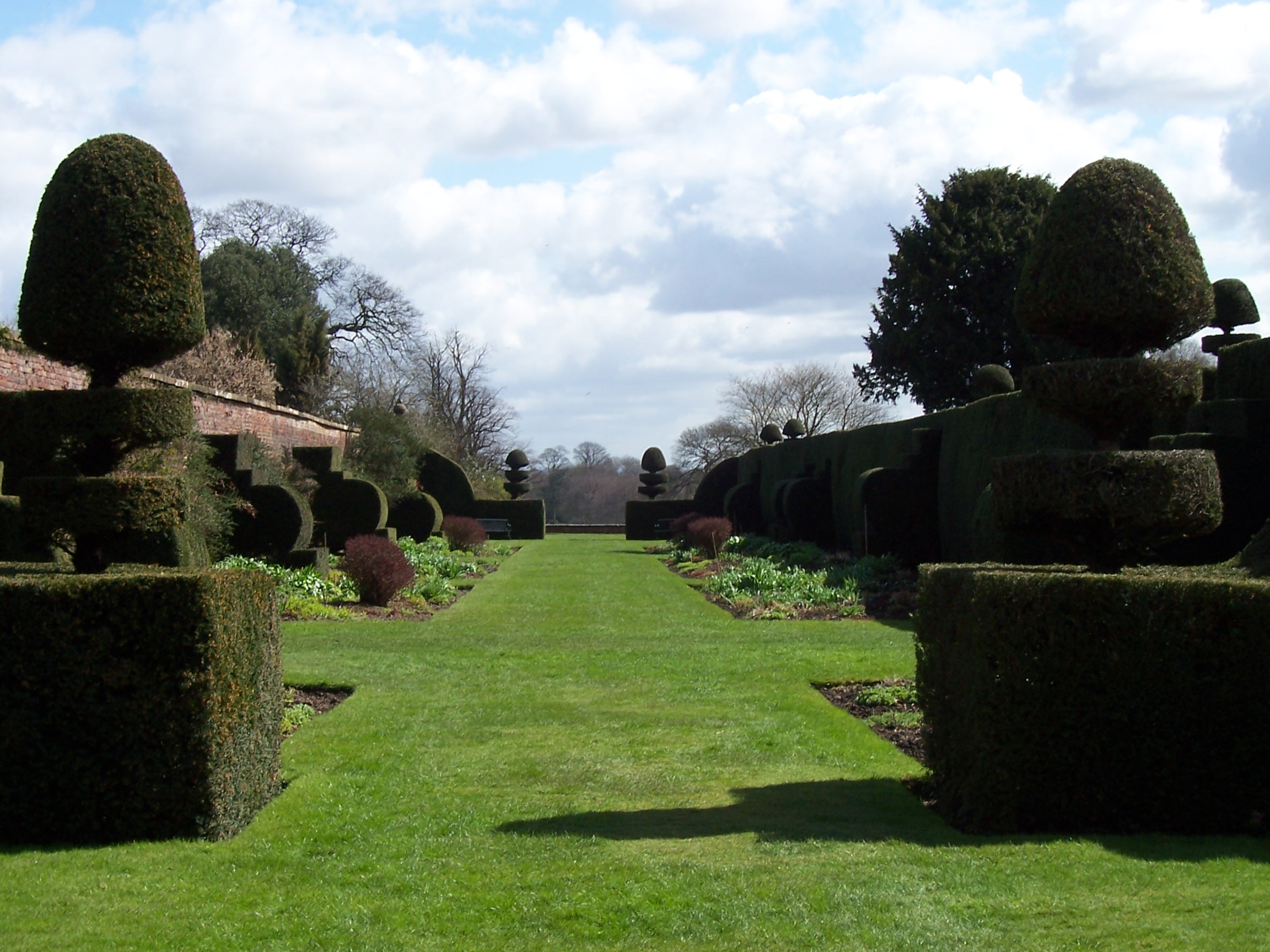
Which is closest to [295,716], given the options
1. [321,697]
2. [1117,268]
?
[321,697]

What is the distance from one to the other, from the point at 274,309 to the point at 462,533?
16870 millimetres

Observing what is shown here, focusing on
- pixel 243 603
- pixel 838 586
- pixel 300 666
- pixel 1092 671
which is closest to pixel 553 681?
pixel 300 666

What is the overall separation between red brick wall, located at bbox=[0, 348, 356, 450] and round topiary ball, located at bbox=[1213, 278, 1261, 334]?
11331 millimetres

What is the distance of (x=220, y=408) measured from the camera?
64.0 ft

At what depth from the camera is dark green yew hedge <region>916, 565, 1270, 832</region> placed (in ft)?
17.9

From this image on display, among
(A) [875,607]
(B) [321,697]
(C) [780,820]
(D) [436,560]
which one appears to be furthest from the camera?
Result: (D) [436,560]

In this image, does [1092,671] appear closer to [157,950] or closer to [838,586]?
[157,950]

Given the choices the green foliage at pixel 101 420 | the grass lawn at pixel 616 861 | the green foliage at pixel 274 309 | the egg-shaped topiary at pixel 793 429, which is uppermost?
the green foliage at pixel 274 309

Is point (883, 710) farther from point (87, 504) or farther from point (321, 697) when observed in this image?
point (87, 504)

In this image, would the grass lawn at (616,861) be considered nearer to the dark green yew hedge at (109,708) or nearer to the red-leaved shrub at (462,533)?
the dark green yew hedge at (109,708)

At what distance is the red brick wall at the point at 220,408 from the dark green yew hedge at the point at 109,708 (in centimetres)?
484

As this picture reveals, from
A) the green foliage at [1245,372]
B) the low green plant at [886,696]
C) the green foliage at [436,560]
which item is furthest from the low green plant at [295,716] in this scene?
the green foliage at [436,560]

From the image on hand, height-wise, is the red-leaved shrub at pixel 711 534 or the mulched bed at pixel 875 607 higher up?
the red-leaved shrub at pixel 711 534

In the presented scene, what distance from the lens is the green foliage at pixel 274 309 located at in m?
38.0
